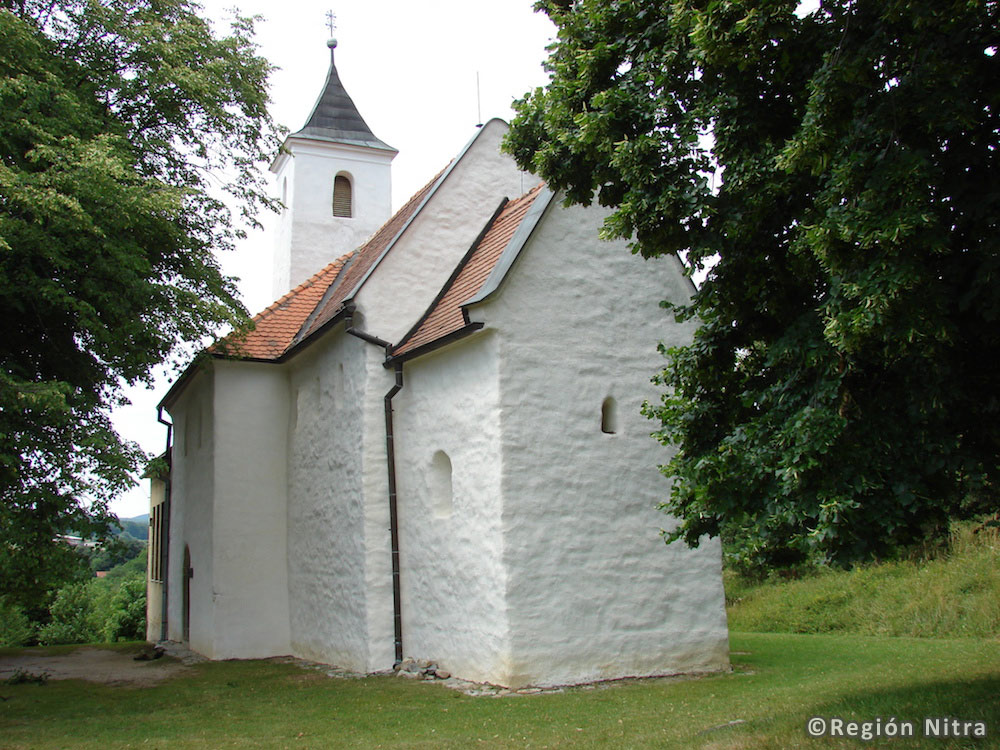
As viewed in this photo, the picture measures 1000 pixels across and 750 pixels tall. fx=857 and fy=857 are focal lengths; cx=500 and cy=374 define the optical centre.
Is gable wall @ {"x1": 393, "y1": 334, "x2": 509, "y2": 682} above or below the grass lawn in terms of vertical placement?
above

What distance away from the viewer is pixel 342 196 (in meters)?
23.4

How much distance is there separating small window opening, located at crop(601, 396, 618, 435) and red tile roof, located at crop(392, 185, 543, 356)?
90.0 inches

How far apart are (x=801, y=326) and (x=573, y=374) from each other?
5.16 m

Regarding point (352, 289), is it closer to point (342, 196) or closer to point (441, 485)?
point (441, 485)

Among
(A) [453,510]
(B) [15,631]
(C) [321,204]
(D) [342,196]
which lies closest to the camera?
(A) [453,510]

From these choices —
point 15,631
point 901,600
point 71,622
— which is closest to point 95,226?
point 901,600

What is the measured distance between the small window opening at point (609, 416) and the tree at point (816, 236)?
4.10 m

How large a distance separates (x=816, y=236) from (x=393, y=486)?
338 inches

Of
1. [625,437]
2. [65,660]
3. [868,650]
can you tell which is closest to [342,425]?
[625,437]

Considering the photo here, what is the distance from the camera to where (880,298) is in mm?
5422

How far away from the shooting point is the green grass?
1817 cm

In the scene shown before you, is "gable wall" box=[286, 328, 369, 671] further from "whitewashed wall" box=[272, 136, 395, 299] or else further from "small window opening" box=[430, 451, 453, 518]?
"whitewashed wall" box=[272, 136, 395, 299]

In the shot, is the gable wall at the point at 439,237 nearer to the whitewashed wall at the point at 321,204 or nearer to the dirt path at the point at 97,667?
the dirt path at the point at 97,667

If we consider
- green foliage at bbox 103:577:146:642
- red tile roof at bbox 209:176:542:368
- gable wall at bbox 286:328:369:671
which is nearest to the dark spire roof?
red tile roof at bbox 209:176:542:368
